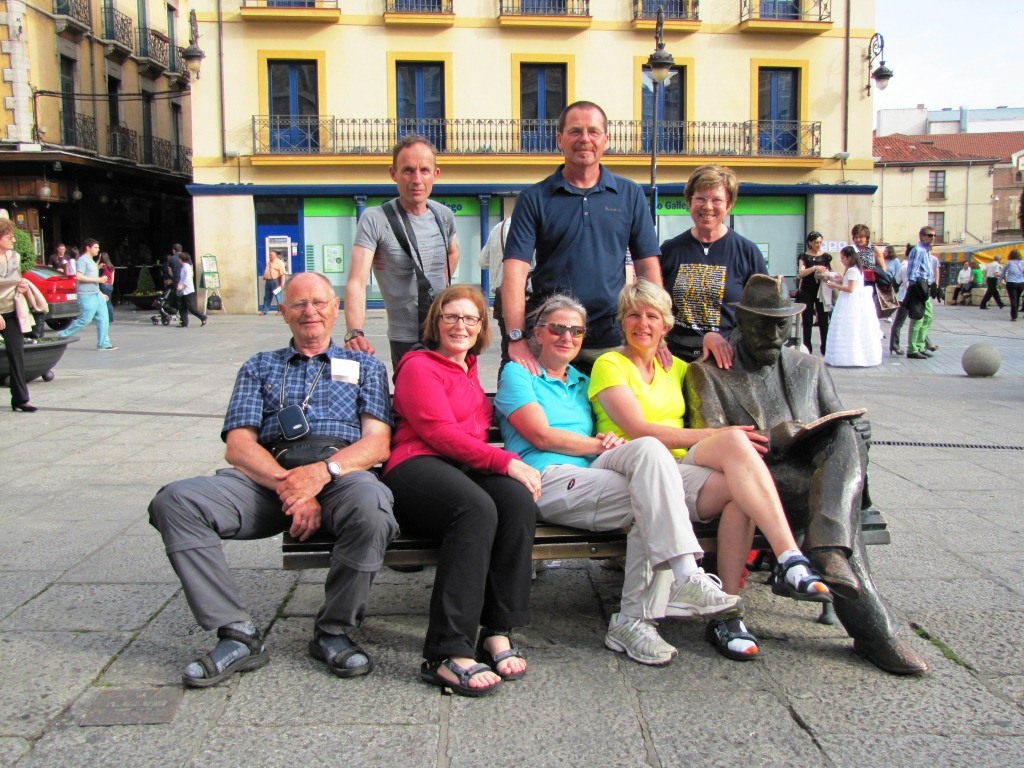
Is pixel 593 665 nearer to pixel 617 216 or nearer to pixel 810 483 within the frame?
pixel 810 483

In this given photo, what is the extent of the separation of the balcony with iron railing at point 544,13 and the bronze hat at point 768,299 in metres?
23.1

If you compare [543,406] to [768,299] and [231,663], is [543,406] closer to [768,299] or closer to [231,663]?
[768,299]

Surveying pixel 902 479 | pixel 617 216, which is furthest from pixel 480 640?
pixel 902 479

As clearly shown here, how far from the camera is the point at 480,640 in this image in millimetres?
3361

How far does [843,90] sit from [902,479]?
76.8ft

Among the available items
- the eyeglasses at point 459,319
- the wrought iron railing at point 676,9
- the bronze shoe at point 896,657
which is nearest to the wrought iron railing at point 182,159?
the wrought iron railing at point 676,9

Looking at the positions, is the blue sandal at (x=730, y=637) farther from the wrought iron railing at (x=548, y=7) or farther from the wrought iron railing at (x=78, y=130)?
the wrought iron railing at (x=78, y=130)

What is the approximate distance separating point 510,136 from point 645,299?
2306 cm

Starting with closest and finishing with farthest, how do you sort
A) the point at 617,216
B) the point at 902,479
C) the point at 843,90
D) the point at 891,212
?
1. the point at 617,216
2. the point at 902,479
3. the point at 843,90
4. the point at 891,212

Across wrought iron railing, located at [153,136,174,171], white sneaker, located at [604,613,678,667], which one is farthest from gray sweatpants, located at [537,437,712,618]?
wrought iron railing, located at [153,136,174,171]

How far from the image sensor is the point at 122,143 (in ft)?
101

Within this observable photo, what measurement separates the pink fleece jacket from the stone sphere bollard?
32.3 feet

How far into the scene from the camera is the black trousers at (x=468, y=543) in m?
3.17

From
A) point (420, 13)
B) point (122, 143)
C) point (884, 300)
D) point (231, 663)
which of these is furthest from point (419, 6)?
point (231, 663)
